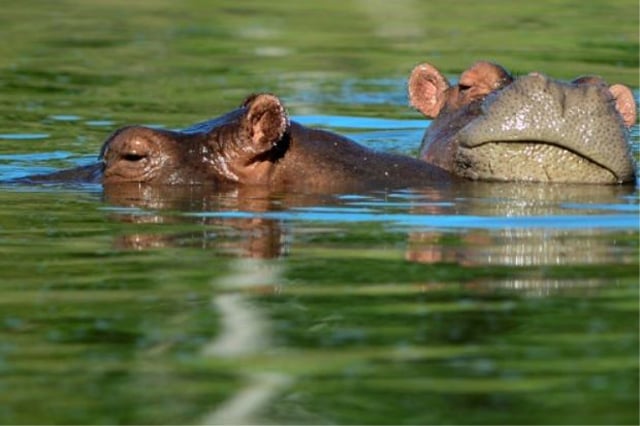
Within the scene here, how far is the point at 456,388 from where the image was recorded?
4785mm

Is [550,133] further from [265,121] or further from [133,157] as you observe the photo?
[133,157]

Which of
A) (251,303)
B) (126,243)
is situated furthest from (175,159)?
(251,303)

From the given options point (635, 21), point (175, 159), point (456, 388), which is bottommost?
point (456, 388)

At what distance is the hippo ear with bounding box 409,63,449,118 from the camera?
1039 centimetres

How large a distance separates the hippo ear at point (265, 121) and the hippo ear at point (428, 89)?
2.17 meters

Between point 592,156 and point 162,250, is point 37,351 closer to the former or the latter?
point 162,250

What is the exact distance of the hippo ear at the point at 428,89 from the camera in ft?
34.1

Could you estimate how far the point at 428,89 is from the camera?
10.5 meters

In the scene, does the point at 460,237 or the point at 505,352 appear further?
the point at 460,237

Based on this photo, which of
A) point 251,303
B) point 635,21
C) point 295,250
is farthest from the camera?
point 635,21

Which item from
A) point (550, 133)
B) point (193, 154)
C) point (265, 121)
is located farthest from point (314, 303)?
point (193, 154)

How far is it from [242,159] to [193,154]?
0.25m

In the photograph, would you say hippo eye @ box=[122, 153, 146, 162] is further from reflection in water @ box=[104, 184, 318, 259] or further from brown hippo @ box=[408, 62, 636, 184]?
brown hippo @ box=[408, 62, 636, 184]

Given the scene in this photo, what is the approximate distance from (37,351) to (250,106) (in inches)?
124
